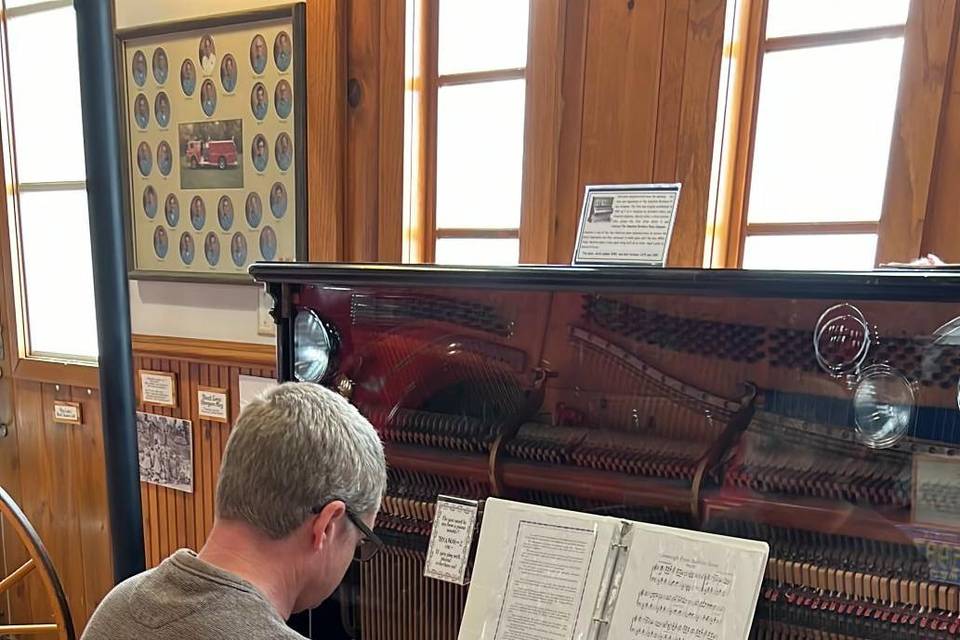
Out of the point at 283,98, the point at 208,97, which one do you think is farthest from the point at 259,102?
the point at 208,97

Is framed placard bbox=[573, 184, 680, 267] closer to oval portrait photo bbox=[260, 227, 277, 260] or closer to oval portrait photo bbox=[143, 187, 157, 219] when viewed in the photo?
oval portrait photo bbox=[260, 227, 277, 260]

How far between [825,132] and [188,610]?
1.52m

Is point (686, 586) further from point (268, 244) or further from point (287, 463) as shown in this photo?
point (268, 244)

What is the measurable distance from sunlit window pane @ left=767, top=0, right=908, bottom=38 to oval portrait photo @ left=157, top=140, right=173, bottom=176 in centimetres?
174

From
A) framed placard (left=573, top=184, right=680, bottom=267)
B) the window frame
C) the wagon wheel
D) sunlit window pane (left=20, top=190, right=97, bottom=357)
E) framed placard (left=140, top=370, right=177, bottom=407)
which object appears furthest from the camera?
sunlit window pane (left=20, top=190, right=97, bottom=357)

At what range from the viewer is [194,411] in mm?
2240

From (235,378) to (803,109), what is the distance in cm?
174

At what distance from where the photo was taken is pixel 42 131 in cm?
256

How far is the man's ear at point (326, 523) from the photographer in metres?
0.98

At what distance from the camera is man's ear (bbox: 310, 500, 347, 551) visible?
0.98m

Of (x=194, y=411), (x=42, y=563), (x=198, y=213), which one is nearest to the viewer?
(x=42, y=563)

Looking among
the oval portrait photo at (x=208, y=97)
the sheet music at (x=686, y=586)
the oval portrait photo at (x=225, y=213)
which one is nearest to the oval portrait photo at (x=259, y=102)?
the oval portrait photo at (x=208, y=97)

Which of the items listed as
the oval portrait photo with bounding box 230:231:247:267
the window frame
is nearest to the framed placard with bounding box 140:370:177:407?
the window frame

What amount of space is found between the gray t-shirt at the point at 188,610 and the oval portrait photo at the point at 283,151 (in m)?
1.29
